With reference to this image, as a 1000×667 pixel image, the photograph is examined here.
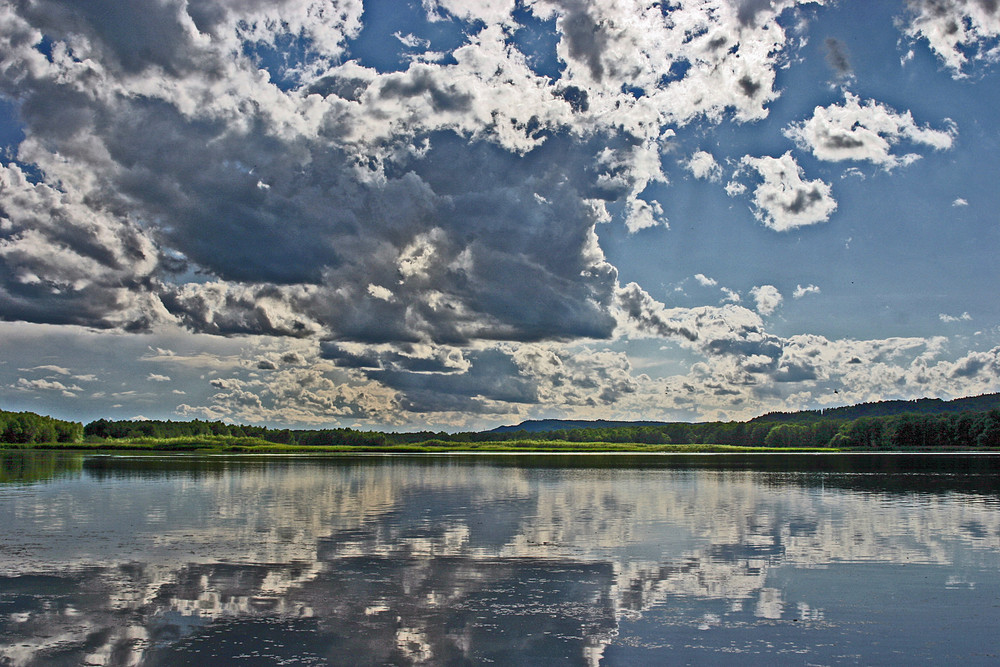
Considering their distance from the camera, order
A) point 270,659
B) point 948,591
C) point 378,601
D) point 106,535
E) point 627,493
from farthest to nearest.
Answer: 1. point 627,493
2. point 106,535
3. point 948,591
4. point 378,601
5. point 270,659

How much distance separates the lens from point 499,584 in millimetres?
22297

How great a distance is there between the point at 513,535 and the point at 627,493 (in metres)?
24.0

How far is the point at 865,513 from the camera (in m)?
40.5

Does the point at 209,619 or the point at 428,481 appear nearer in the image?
the point at 209,619

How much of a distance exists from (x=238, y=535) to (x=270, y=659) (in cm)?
1851

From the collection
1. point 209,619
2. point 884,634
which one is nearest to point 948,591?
point 884,634

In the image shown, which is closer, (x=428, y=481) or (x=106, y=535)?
(x=106, y=535)

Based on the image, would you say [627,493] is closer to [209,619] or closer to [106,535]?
[106,535]

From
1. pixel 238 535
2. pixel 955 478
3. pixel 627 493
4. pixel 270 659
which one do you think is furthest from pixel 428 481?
pixel 270 659

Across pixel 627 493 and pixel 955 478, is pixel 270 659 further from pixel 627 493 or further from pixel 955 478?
pixel 955 478

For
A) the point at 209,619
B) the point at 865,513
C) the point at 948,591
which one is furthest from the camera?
the point at 865,513

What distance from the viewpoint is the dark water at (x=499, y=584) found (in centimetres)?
1608

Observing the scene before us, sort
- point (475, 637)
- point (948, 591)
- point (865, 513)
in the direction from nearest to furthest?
point (475, 637), point (948, 591), point (865, 513)

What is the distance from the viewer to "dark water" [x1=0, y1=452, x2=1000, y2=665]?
1608 cm
